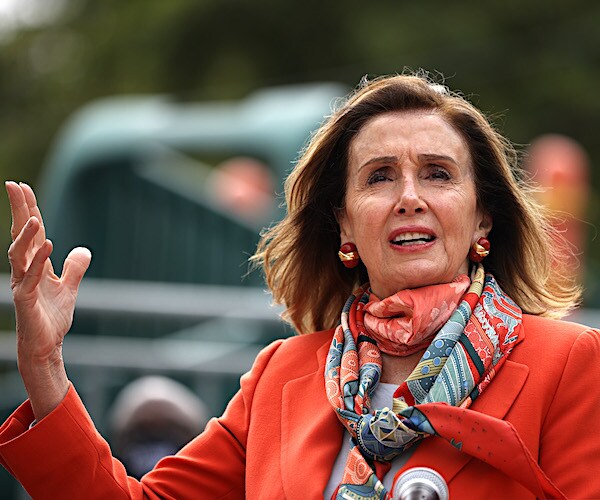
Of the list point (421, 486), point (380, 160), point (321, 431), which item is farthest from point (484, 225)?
point (421, 486)

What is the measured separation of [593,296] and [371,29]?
34.3 feet

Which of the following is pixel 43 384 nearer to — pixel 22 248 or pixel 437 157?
pixel 22 248

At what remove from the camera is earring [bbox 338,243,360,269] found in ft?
12.1

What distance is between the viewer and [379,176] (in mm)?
3533

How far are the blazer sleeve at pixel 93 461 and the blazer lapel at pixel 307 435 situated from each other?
0.43 feet

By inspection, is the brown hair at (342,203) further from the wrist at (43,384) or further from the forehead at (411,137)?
the wrist at (43,384)

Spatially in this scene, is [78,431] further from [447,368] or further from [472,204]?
[472,204]

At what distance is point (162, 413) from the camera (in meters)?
5.21

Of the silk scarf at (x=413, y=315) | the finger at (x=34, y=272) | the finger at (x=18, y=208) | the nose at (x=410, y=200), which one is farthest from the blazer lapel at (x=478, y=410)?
the finger at (x=18, y=208)

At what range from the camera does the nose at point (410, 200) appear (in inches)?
133

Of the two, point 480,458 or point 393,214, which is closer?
point 480,458

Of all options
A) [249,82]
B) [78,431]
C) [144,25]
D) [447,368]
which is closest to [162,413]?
[78,431]

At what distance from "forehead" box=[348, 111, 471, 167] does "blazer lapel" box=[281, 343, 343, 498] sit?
0.56m

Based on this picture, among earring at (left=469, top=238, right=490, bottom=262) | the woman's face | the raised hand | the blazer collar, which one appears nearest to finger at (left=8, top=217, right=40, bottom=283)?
the raised hand
